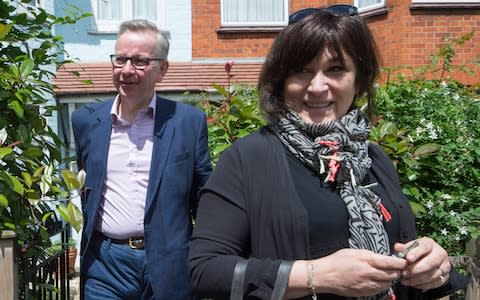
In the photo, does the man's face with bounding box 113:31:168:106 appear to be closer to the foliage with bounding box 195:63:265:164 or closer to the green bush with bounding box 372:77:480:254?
the foliage with bounding box 195:63:265:164

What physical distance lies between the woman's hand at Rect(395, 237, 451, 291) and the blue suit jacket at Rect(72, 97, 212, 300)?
4.84ft

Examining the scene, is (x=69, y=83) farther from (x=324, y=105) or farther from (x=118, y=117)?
(x=324, y=105)

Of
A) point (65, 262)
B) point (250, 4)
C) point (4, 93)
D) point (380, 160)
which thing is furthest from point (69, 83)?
point (380, 160)

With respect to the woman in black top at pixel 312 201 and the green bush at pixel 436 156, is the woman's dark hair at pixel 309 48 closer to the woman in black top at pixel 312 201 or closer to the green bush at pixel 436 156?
the woman in black top at pixel 312 201

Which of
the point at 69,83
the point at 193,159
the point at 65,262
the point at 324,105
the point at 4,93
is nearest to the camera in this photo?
the point at 324,105

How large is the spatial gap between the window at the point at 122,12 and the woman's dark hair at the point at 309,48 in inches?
405

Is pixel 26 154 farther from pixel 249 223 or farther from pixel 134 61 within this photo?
pixel 249 223

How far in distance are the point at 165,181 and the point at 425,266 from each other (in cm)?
159

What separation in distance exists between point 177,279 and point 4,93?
112 cm

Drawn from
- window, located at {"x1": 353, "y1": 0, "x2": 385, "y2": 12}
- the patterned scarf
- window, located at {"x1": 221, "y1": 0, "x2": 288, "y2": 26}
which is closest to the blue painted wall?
window, located at {"x1": 221, "y1": 0, "x2": 288, "y2": 26}

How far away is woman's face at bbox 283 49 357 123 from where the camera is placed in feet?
6.48

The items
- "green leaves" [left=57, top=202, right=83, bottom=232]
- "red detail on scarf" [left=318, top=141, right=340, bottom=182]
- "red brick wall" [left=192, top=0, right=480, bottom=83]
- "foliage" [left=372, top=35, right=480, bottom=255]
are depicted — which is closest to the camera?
"red detail on scarf" [left=318, top=141, right=340, bottom=182]

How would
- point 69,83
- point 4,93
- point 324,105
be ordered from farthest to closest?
point 69,83, point 4,93, point 324,105

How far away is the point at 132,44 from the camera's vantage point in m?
3.33
